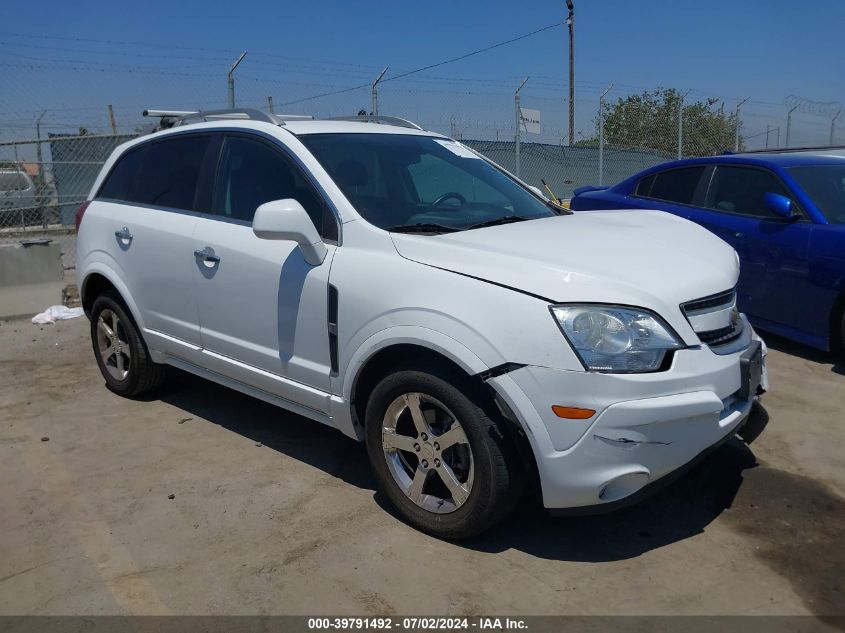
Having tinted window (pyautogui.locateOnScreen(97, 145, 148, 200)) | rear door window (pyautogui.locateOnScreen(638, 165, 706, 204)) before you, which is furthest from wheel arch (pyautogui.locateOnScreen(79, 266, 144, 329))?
rear door window (pyautogui.locateOnScreen(638, 165, 706, 204))

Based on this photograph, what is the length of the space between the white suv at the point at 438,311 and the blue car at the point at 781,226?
6.24ft

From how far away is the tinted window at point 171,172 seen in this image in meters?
4.34

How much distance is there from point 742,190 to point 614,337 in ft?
13.4

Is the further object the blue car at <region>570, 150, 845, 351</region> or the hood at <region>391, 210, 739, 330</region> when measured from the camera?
the blue car at <region>570, 150, 845, 351</region>

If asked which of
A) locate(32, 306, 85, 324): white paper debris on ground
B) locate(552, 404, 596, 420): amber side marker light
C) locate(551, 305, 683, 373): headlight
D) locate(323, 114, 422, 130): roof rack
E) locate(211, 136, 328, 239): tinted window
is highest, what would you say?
locate(323, 114, 422, 130): roof rack

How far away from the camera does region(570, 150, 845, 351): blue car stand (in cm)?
532

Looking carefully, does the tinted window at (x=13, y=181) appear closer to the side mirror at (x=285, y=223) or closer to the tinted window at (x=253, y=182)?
the tinted window at (x=253, y=182)

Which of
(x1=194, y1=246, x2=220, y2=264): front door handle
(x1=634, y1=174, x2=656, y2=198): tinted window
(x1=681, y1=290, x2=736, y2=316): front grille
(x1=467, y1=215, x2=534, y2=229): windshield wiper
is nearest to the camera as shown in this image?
(x1=681, y1=290, x2=736, y2=316): front grille

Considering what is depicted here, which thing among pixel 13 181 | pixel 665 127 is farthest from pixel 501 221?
pixel 665 127

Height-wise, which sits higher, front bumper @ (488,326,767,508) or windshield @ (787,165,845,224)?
windshield @ (787,165,845,224)

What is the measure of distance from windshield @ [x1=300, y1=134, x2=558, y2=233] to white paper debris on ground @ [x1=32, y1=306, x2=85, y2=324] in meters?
Result: 4.97

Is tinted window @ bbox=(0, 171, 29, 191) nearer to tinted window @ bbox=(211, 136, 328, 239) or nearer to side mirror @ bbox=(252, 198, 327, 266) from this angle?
tinted window @ bbox=(211, 136, 328, 239)

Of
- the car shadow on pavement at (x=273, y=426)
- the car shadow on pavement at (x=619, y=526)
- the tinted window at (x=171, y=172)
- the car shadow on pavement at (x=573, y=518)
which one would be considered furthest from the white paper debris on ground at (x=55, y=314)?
the car shadow on pavement at (x=619, y=526)

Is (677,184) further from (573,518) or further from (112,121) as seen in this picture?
(112,121)
